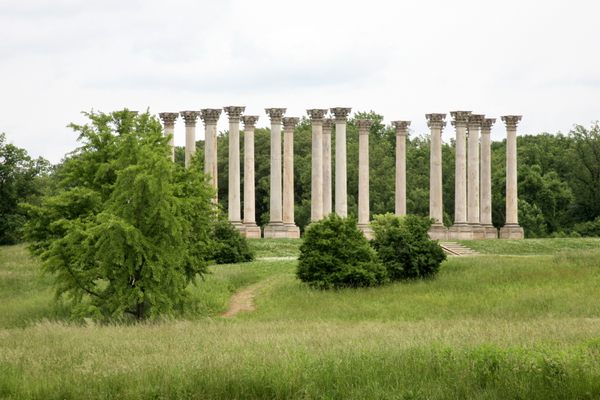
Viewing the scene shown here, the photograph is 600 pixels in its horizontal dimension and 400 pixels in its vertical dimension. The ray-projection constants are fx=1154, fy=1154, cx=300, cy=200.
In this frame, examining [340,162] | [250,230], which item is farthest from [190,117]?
[340,162]

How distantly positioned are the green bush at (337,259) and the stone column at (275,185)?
104 feet

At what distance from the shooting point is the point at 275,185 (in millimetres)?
100000

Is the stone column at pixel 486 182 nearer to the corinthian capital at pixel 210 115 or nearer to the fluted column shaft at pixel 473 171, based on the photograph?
the fluted column shaft at pixel 473 171

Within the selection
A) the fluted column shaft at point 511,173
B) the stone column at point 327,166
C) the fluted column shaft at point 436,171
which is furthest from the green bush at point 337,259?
the fluted column shaft at point 511,173

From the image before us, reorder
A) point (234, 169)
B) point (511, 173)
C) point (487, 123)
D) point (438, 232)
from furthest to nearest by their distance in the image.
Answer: point (487, 123)
point (511, 173)
point (234, 169)
point (438, 232)

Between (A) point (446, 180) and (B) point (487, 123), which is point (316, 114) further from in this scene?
(A) point (446, 180)

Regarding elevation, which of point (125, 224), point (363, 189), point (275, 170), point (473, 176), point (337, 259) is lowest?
point (337, 259)

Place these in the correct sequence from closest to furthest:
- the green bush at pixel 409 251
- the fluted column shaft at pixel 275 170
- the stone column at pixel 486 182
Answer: the green bush at pixel 409 251, the fluted column shaft at pixel 275 170, the stone column at pixel 486 182

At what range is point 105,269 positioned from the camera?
50.8 meters

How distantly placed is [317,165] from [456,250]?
1587 centimetres

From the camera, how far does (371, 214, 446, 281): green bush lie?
67562mm

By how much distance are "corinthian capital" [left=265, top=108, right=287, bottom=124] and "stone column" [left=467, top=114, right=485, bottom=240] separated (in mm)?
16544

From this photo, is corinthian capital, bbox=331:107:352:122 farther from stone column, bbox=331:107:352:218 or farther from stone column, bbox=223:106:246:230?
stone column, bbox=223:106:246:230

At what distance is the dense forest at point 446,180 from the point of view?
124375 mm
